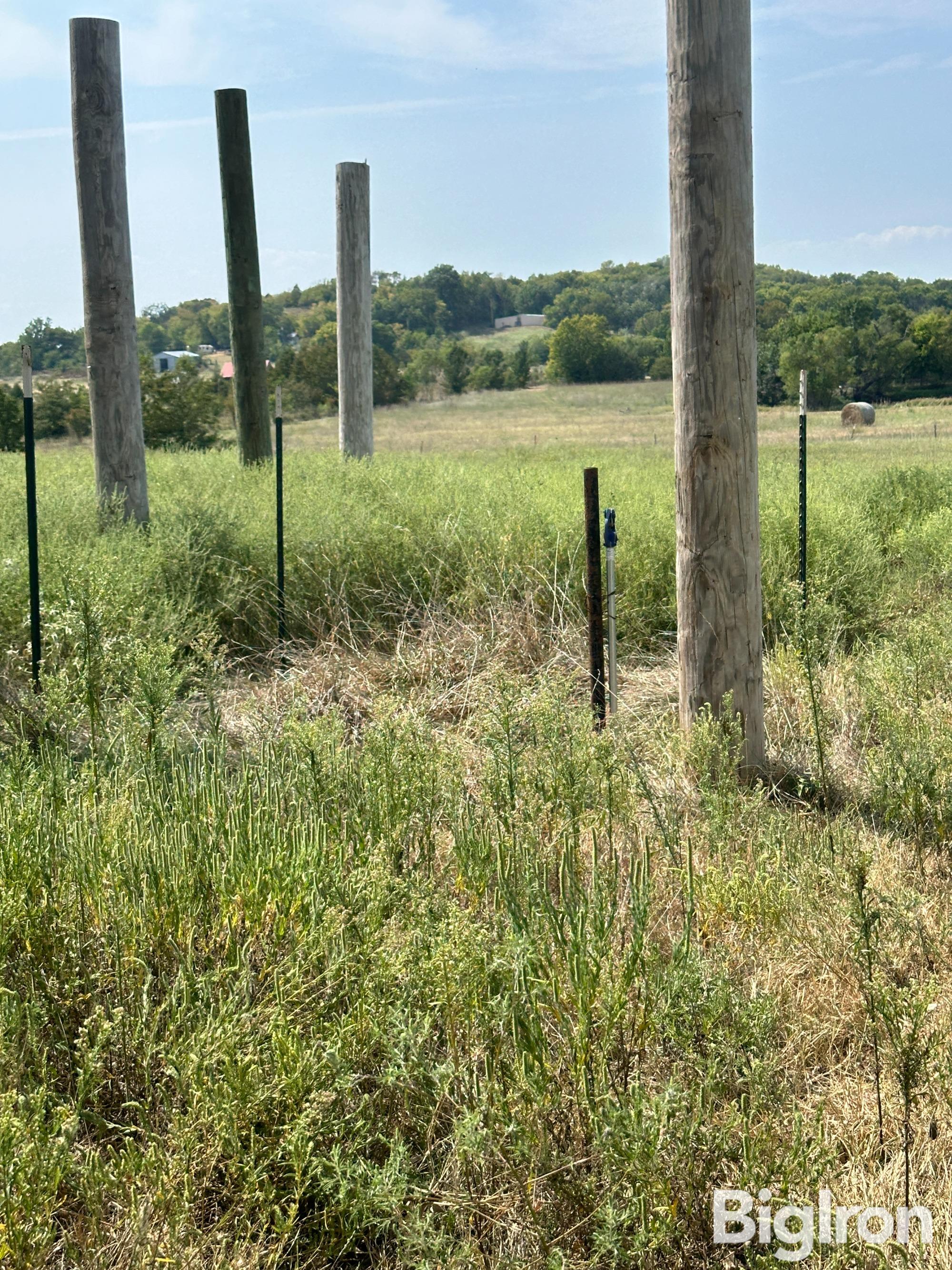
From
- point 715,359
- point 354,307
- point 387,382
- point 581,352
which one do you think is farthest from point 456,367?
point 715,359

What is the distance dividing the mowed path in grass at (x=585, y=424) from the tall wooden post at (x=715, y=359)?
1543 cm

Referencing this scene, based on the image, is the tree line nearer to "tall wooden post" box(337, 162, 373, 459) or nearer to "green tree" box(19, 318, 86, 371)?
"green tree" box(19, 318, 86, 371)

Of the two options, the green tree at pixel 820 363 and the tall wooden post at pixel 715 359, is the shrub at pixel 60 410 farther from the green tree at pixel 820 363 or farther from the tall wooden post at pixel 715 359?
the green tree at pixel 820 363

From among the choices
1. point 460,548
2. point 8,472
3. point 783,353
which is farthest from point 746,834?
point 783,353

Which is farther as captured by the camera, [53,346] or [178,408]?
[53,346]

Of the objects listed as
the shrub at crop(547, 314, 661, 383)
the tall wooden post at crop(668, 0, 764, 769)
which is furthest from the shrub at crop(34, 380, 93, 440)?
the shrub at crop(547, 314, 661, 383)

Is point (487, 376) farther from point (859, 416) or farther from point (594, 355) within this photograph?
point (859, 416)

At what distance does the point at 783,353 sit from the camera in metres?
65.0

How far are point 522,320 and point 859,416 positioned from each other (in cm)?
7994

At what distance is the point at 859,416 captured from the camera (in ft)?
133

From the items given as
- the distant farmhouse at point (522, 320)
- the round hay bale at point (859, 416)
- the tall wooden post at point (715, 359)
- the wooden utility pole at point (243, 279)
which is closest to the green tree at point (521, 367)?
the distant farmhouse at point (522, 320)

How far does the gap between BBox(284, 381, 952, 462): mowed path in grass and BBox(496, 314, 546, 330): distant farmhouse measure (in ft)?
151

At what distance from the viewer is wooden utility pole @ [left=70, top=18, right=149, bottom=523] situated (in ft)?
25.9

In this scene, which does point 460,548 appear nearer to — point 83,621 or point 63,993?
point 83,621
